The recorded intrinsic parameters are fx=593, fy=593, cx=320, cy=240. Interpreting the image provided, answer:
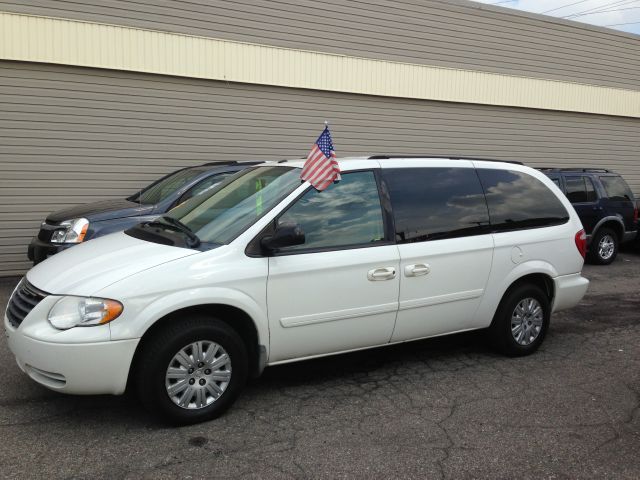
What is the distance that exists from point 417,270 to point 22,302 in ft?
9.33

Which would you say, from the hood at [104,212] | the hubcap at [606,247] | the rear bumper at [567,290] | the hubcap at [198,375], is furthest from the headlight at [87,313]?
the hubcap at [606,247]

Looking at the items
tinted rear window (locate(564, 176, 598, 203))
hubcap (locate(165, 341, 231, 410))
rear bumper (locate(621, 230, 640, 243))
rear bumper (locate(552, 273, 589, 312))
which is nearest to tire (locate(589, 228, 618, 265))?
rear bumper (locate(621, 230, 640, 243))

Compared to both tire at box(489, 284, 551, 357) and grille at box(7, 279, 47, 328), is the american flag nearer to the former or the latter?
grille at box(7, 279, 47, 328)

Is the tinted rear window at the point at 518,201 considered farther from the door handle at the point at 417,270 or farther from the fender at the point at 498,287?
the door handle at the point at 417,270

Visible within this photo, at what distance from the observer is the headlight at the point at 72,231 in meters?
6.91

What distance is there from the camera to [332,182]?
4.45m

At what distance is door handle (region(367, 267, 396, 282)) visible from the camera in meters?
4.45

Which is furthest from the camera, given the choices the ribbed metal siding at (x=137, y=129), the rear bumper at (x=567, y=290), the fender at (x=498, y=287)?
the ribbed metal siding at (x=137, y=129)

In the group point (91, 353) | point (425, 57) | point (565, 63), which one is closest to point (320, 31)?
point (425, 57)

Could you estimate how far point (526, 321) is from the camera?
5453mm

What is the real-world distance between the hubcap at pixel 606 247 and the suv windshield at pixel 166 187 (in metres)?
7.85

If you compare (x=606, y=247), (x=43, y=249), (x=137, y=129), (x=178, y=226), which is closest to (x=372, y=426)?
(x=178, y=226)

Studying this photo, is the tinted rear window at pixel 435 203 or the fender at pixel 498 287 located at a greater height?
the tinted rear window at pixel 435 203

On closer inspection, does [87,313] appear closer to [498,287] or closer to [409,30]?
[498,287]
